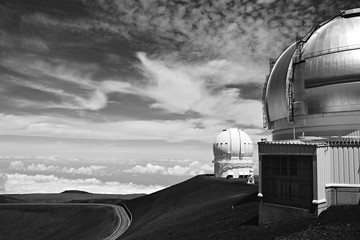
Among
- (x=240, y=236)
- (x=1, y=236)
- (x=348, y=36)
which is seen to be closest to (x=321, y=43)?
(x=348, y=36)

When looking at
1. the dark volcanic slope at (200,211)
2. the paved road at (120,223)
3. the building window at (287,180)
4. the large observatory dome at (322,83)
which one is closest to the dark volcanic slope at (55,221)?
the paved road at (120,223)

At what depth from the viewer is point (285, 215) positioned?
20828 mm

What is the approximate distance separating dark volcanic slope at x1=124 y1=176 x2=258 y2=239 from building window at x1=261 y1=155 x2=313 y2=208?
11.1 feet

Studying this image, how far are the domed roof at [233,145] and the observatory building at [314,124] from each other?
25.5 m

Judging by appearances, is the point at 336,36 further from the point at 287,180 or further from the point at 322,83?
the point at 287,180

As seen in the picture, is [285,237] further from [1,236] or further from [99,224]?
[1,236]

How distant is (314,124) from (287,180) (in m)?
7.85

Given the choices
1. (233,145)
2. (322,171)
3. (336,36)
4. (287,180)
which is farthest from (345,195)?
(233,145)

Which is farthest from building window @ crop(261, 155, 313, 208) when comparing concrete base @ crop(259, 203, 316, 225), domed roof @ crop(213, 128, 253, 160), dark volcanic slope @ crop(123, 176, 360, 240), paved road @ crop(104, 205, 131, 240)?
domed roof @ crop(213, 128, 253, 160)

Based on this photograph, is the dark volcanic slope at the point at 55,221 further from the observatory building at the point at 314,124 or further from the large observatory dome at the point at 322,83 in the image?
the large observatory dome at the point at 322,83

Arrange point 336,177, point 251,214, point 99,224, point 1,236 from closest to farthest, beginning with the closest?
1. point 336,177
2. point 251,214
3. point 99,224
4. point 1,236

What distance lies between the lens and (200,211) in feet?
110

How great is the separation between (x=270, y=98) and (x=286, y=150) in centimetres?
1099

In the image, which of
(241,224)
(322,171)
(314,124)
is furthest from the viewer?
(314,124)
